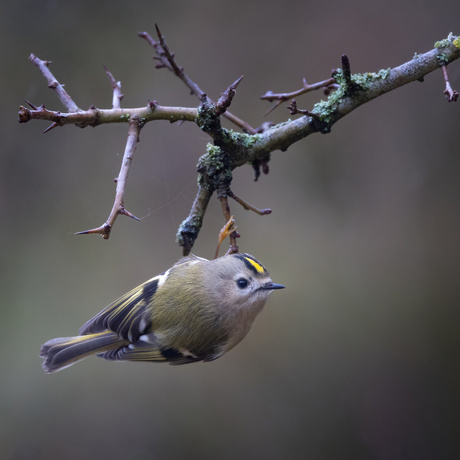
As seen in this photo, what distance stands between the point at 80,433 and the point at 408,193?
1405 mm

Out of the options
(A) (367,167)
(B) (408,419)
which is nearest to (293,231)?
(A) (367,167)

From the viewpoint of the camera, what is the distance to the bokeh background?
157 cm

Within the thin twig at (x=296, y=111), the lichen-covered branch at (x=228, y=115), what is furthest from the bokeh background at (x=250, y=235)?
the thin twig at (x=296, y=111)

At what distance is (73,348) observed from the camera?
Answer: 3.36 feet

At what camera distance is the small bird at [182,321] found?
1000mm

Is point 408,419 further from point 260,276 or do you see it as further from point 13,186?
point 13,186

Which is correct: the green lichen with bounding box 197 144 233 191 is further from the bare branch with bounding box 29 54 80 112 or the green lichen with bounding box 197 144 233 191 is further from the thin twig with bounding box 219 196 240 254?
the bare branch with bounding box 29 54 80 112

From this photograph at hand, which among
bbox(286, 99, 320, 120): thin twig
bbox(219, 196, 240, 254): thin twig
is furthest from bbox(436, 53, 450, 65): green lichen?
bbox(219, 196, 240, 254): thin twig

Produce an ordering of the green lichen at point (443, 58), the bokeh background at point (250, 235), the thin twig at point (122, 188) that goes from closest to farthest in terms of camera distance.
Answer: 1. the thin twig at point (122, 188)
2. the green lichen at point (443, 58)
3. the bokeh background at point (250, 235)

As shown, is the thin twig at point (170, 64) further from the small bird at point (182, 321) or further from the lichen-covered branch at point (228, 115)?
the small bird at point (182, 321)

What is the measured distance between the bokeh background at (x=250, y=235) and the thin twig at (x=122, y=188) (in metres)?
0.80

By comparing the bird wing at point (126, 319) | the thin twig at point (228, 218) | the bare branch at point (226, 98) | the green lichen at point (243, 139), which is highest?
the green lichen at point (243, 139)

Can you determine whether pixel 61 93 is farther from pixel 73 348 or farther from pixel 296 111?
pixel 73 348

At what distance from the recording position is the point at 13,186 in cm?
181
